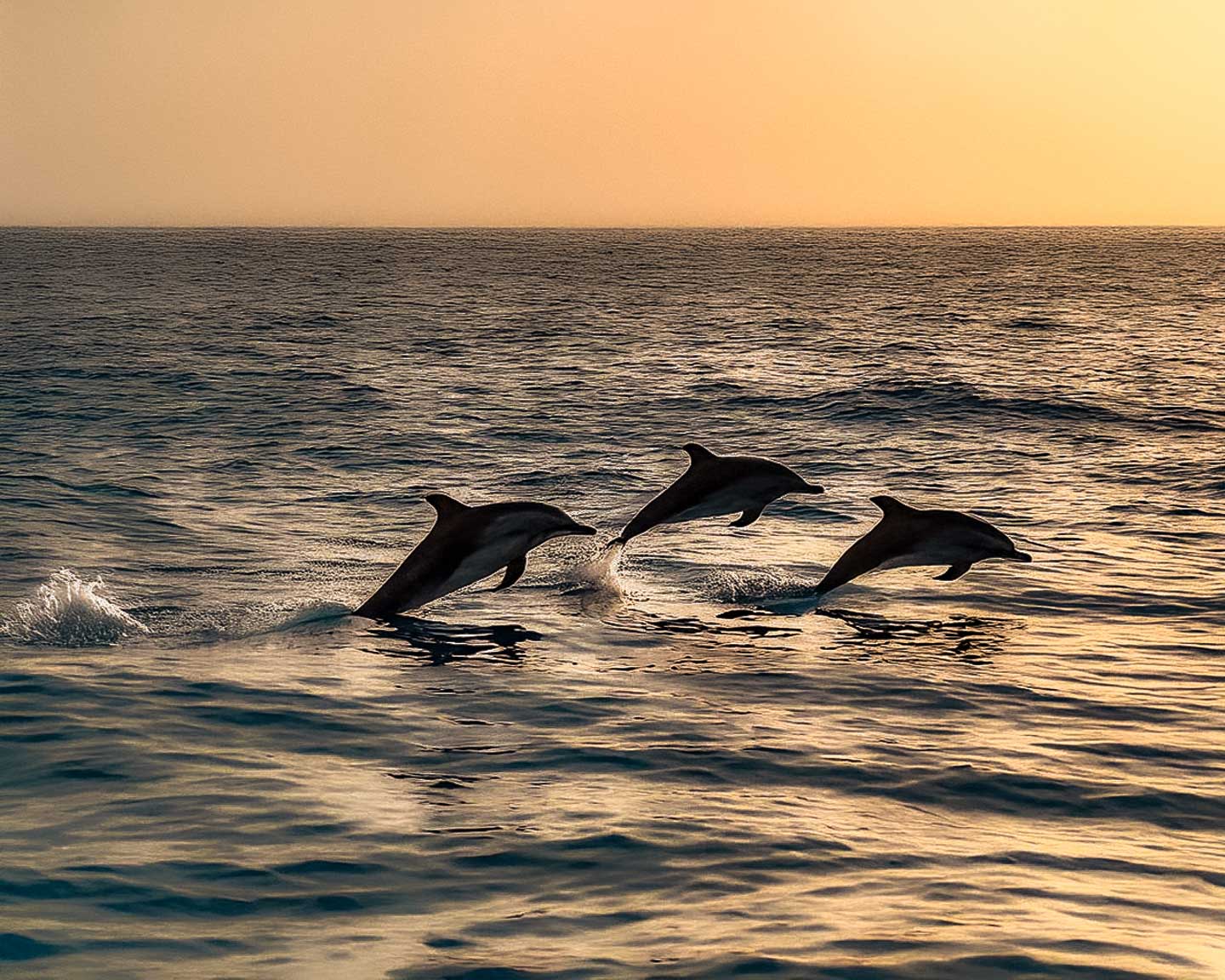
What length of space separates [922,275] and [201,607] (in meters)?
125

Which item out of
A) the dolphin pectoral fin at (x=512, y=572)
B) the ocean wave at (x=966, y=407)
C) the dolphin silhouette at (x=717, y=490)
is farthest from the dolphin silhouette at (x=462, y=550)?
the ocean wave at (x=966, y=407)

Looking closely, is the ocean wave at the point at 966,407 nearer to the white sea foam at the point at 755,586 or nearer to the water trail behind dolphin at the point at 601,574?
the water trail behind dolphin at the point at 601,574

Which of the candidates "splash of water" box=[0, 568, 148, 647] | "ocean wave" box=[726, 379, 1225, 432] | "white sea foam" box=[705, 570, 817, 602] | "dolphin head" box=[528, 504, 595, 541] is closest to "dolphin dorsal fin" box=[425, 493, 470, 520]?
"dolphin head" box=[528, 504, 595, 541]

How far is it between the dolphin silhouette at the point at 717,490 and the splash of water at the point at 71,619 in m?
4.78

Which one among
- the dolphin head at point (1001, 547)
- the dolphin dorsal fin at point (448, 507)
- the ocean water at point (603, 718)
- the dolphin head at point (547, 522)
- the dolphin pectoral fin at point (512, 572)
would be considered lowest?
the ocean water at point (603, 718)

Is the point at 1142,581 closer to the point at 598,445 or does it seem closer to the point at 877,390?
the point at 598,445

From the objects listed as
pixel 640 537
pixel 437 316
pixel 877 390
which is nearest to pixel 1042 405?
pixel 877 390

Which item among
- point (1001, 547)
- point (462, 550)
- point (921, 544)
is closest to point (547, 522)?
point (462, 550)

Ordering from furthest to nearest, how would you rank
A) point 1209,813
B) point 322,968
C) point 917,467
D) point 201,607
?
point 917,467 < point 201,607 < point 1209,813 < point 322,968

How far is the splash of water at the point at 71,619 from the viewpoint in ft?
39.3

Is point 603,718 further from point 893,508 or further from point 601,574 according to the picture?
point 601,574

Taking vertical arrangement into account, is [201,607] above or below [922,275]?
below

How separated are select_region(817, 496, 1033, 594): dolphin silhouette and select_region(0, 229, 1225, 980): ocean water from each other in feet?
1.36

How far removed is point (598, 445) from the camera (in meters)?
26.4
